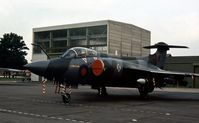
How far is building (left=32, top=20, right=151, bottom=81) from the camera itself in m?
56.3

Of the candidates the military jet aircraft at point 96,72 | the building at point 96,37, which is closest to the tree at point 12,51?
the building at point 96,37

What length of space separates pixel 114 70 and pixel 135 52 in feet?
150

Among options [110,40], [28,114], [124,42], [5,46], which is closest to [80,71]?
[28,114]

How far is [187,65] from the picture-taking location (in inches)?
1887

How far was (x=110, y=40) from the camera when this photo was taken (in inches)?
2205

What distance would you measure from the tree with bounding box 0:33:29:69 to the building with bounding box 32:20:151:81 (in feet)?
95.4

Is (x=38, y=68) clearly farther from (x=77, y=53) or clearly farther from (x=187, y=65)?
(x=187, y=65)

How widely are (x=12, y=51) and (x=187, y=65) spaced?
2512 inches

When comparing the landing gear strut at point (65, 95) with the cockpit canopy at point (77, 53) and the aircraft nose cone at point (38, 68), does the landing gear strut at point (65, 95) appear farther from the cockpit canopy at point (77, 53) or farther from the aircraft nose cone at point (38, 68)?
the cockpit canopy at point (77, 53)

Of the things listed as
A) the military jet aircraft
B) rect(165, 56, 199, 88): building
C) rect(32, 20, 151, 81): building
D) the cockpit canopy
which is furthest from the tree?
the cockpit canopy

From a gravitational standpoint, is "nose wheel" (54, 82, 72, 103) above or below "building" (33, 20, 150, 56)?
below

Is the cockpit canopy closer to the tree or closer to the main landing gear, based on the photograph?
the main landing gear

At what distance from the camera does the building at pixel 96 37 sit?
185 feet

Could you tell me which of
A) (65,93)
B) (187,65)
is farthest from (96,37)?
(65,93)
